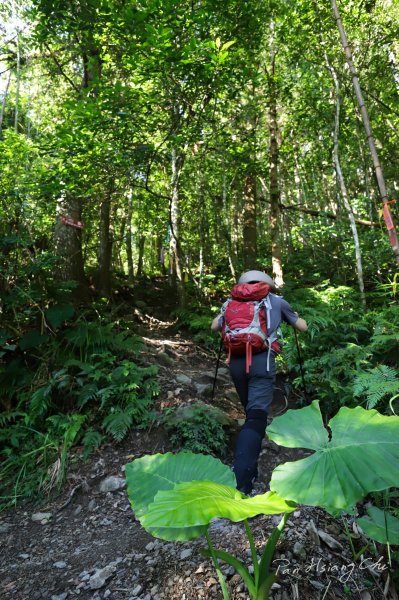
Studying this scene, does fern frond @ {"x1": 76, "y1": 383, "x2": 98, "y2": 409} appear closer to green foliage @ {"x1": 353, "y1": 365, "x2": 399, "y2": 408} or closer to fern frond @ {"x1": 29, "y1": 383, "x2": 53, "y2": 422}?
fern frond @ {"x1": 29, "y1": 383, "x2": 53, "y2": 422}

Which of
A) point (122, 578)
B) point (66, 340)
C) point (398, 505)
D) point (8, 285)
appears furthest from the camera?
point (66, 340)

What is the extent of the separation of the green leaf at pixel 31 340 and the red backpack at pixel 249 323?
275 cm

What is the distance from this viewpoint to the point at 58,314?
5012mm

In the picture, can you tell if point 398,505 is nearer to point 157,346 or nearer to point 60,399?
point 60,399

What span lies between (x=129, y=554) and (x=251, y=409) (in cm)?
147

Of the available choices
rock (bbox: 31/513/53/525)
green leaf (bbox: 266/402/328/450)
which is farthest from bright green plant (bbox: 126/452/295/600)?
rock (bbox: 31/513/53/525)

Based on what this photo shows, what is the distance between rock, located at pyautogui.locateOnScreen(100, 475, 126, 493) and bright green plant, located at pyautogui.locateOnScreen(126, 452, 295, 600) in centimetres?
179

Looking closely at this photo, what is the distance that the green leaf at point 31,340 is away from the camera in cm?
483

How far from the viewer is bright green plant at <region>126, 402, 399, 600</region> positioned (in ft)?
4.49

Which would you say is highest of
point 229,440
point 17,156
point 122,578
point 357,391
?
point 17,156

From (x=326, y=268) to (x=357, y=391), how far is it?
648 centimetres

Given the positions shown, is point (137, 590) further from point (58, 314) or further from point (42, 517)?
point (58, 314)

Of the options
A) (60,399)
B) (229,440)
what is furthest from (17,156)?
(229,440)

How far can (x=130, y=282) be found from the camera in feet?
39.1
